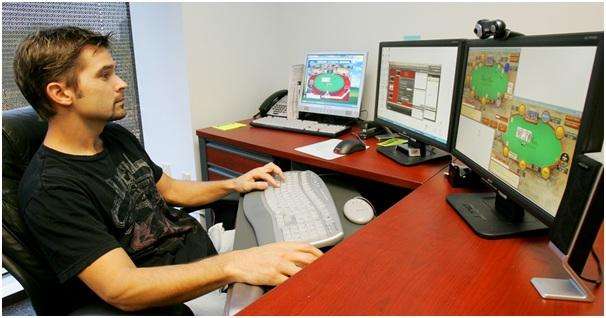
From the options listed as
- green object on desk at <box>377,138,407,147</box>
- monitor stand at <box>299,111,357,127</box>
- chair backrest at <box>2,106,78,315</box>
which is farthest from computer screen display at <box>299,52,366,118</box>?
chair backrest at <box>2,106,78,315</box>

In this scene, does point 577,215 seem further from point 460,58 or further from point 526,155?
point 460,58

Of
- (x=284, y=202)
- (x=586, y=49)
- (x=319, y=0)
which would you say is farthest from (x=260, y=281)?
(x=319, y=0)

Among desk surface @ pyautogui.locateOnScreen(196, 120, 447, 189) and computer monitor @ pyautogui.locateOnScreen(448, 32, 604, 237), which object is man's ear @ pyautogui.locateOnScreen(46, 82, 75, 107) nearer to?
desk surface @ pyautogui.locateOnScreen(196, 120, 447, 189)

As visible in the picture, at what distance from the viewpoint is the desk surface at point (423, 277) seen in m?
0.67

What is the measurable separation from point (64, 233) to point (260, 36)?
1.74 meters

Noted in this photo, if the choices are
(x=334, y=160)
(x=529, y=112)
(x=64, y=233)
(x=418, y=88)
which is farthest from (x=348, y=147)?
(x=64, y=233)

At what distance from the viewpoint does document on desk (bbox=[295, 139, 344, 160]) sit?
1.58 metres

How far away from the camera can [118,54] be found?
220 centimetres

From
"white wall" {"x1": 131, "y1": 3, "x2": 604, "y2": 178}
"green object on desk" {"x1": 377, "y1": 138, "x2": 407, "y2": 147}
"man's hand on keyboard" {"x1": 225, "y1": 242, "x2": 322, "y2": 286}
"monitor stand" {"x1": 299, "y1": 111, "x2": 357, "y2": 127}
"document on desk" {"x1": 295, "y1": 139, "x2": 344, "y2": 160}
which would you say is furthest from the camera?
"monitor stand" {"x1": 299, "y1": 111, "x2": 357, "y2": 127}

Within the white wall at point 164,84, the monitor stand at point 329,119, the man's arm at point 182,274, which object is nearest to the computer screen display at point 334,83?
the monitor stand at point 329,119

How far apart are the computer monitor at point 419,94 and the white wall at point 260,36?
16.1 inches

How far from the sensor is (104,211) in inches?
39.4

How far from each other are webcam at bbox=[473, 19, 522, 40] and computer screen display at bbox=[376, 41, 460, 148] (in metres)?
0.18

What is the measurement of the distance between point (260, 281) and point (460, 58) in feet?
2.89
